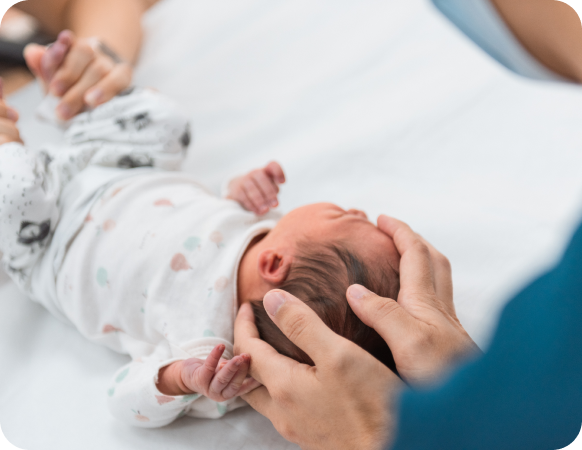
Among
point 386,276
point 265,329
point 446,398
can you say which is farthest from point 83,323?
point 446,398

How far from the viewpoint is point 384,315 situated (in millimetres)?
624

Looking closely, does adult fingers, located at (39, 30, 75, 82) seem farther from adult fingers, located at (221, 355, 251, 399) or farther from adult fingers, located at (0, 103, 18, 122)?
adult fingers, located at (221, 355, 251, 399)

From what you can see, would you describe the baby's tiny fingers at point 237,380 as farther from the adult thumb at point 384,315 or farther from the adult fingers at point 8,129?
the adult fingers at point 8,129

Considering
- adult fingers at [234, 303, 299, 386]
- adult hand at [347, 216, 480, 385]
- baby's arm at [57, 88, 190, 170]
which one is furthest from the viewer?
baby's arm at [57, 88, 190, 170]

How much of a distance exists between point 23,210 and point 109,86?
1.55 feet

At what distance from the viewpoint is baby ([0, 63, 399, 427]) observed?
81cm

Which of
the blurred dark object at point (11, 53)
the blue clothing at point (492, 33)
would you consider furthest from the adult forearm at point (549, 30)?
the blurred dark object at point (11, 53)

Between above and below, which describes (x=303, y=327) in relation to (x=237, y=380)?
above

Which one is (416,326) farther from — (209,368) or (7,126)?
(7,126)

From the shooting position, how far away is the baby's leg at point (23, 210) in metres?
0.98

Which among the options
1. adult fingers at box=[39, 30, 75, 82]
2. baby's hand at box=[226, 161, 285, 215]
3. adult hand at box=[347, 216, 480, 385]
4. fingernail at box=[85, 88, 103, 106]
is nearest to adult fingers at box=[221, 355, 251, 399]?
adult hand at box=[347, 216, 480, 385]

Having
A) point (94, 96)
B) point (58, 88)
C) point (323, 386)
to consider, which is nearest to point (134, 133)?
point (94, 96)

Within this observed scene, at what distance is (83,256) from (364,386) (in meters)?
0.71

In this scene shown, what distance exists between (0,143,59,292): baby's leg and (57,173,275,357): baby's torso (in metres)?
0.08
